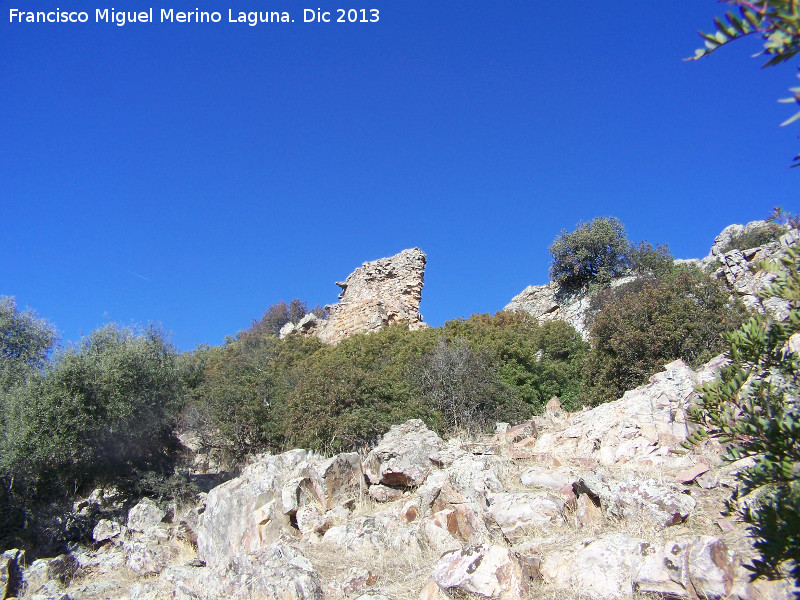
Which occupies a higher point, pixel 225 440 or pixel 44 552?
pixel 225 440

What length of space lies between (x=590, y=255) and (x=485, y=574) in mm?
27812

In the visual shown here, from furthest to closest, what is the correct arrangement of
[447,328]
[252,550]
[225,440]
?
[447,328] → [225,440] → [252,550]

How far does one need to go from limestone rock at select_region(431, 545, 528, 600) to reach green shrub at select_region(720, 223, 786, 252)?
26.4 m

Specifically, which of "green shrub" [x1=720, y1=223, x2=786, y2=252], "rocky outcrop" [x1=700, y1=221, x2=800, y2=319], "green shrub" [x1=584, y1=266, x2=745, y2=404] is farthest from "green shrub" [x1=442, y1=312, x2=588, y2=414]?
"green shrub" [x1=720, y1=223, x2=786, y2=252]

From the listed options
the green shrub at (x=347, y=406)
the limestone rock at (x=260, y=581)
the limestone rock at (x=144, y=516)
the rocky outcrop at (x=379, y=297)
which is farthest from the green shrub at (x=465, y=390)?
the limestone rock at (x=260, y=581)

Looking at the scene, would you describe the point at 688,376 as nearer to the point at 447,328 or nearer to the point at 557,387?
the point at 557,387

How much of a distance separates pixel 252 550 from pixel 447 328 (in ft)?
54.7

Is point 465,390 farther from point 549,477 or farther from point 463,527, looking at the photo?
point 463,527

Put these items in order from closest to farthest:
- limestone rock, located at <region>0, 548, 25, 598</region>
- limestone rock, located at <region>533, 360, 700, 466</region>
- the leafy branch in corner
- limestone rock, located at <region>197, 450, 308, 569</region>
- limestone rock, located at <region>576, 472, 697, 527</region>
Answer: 1. the leafy branch in corner
2. limestone rock, located at <region>576, 472, 697, 527</region>
3. limestone rock, located at <region>533, 360, 700, 466</region>
4. limestone rock, located at <region>197, 450, 308, 569</region>
5. limestone rock, located at <region>0, 548, 25, 598</region>

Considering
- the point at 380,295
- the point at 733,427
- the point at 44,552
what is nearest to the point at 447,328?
the point at 380,295

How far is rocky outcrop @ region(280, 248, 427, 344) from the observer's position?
94.7 feet

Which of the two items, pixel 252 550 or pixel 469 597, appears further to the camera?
pixel 252 550

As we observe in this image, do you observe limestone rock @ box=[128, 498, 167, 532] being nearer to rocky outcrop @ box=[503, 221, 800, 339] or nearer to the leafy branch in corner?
the leafy branch in corner

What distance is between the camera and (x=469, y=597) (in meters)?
6.10
